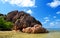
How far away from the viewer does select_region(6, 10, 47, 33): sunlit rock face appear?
6.63 meters

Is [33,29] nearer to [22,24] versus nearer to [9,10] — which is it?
[22,24]

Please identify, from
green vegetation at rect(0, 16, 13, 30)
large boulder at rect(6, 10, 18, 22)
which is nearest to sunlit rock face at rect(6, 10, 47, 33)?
large boulder at rect(6, 10, 18, 22)

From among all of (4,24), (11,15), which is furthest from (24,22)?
(4,24)

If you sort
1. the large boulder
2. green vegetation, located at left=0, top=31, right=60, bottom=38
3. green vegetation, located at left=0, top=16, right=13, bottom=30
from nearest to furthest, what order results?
green vegetation, located at left=0, top=31, right=60, bottom=38, the large boulder, green vegetation, located at left=0, top=16, right=13, bottom=30

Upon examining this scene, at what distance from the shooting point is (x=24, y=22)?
686 centimetres

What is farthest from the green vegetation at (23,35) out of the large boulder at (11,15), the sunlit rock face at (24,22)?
the large boulder at (11,15)

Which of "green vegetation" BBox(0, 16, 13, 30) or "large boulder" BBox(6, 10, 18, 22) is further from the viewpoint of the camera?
"green vegetation" BBox(0, 16, 13, 30)

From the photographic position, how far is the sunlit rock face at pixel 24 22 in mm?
6630

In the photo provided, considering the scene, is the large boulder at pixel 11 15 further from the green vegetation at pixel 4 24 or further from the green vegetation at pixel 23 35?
the green vegetation at pixel 23 35

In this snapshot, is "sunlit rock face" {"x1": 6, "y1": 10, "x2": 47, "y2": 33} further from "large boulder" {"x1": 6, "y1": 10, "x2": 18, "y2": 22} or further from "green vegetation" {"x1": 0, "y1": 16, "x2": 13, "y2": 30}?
"green vegetation" {"x1": 0, "y1": 16, "x2": 13, "y2": 30}

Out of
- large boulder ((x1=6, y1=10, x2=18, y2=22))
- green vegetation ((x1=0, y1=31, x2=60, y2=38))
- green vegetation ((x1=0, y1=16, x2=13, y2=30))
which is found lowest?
green vegetation ((x1=0, y1=31, x2=60, y2=38))

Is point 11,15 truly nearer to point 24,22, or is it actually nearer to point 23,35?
point 24,22

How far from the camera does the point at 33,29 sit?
6.88 metres

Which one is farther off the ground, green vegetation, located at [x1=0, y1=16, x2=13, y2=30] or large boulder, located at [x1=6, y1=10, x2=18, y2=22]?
large boulder, located at [x1=6, y1=10, x2=18, y2=22]
